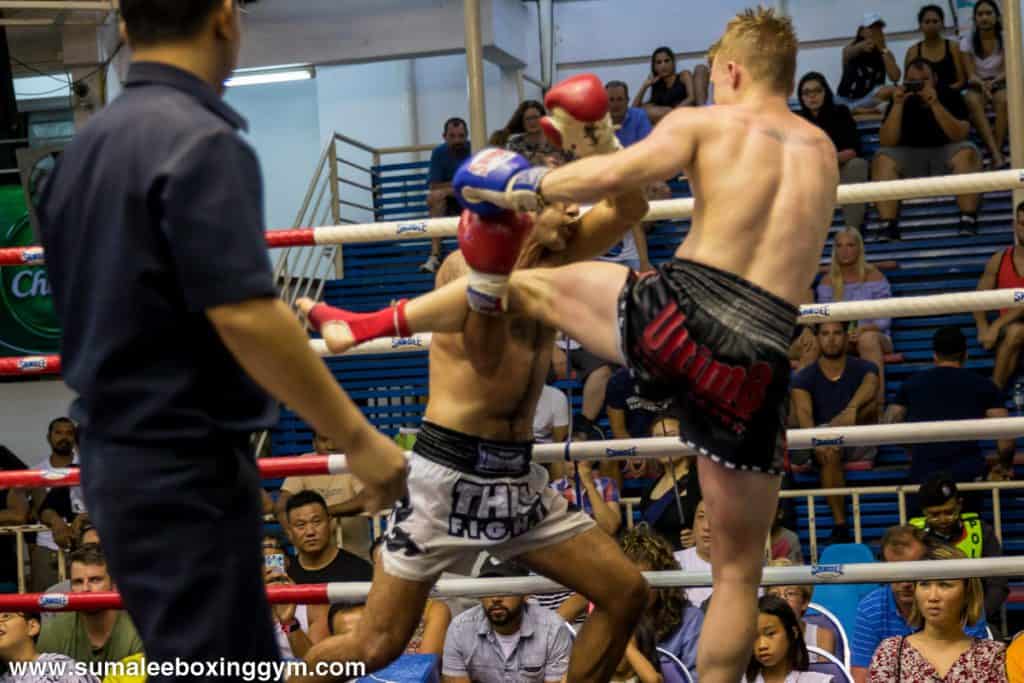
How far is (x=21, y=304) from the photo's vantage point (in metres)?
10.0

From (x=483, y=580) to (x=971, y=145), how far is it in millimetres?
6577

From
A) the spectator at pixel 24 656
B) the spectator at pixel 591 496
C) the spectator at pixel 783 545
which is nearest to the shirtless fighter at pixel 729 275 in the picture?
the spectator at pixel 24 656

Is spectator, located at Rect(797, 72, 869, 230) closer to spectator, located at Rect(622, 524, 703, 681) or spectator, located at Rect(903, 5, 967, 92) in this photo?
spectator, located at Rect(903, 5, 967, 92)

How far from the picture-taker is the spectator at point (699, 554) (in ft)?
16.7

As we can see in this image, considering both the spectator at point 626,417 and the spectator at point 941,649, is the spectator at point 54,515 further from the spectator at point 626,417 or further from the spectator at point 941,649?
the spectator at point 941,649

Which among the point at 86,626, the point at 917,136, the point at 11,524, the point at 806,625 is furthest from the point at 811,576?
the point at 917,136

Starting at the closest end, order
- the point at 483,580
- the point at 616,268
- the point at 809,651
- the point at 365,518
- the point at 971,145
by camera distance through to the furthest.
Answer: the point at 616,268
the point at 483,580
the point at 809,651
the point at 365,518
the point at 971,145

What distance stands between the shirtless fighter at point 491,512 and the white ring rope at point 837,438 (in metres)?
0.22

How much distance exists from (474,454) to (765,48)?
45.1 inches

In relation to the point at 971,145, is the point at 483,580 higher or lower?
lower

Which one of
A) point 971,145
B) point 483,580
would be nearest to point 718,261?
point 483,580

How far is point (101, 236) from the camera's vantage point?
1.80 m

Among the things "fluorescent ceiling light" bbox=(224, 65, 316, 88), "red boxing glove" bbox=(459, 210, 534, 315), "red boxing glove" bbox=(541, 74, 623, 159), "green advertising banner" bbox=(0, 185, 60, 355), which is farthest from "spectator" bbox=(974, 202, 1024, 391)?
"fluorescent ceiling light" bbox=(224, 65, 316, 88)

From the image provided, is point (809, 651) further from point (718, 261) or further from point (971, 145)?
point (971, 145)
